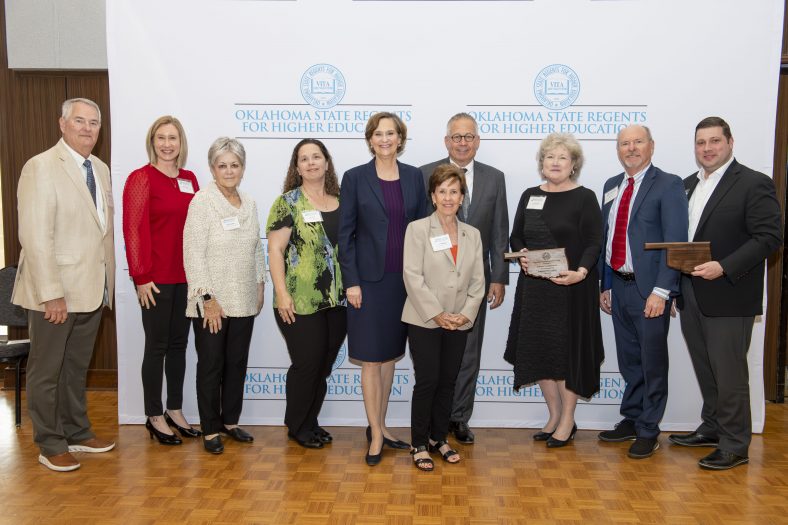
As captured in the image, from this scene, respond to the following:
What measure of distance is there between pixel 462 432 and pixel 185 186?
2282 mm

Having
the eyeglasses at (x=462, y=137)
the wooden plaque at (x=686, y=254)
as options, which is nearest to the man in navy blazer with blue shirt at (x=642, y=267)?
the wooden plaque at (x=686, y=254)

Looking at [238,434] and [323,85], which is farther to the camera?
[323,85]

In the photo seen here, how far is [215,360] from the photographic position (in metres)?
3.60

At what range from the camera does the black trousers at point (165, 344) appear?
3.71 meters

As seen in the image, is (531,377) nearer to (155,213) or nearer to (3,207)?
(155,213)

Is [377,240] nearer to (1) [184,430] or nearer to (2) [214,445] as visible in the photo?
(2) [214,445]

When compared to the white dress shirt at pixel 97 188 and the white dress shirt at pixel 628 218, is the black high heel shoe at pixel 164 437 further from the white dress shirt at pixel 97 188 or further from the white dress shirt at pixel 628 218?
the white dress shirt at pixel 628 218

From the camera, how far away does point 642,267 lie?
3.57 meters

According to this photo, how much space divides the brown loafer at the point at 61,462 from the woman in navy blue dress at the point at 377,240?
1630 millimetres

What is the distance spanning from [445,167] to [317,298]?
1025 mm

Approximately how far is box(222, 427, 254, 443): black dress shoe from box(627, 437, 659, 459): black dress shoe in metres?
2.31

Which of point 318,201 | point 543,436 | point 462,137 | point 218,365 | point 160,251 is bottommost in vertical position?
point 543,436

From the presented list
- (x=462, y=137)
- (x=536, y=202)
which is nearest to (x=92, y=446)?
(x=462, y=137)

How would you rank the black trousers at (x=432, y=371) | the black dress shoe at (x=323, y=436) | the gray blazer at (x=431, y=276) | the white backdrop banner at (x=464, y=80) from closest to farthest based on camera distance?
1. the gray blazer at (x=431, y=276)
2. the black trousers at (x=432, y=371)
3. the black dress shoe at (x=323, y=436)
4. the white backdrop banner at (x=464, y=80)
